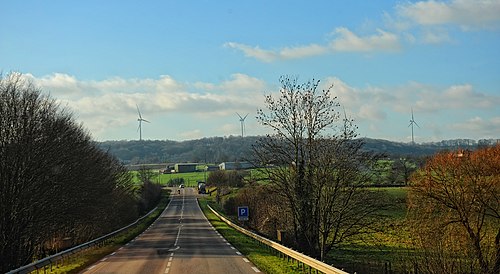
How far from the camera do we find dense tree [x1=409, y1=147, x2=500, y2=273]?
100 ft

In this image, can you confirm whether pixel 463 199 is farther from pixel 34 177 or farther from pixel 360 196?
pixel 34 177

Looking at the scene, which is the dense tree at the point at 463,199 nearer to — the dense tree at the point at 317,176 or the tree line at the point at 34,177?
the dense tree at the point at 317,176

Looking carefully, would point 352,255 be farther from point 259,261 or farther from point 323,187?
point 259,261

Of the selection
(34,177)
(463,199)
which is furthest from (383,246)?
(34,177)

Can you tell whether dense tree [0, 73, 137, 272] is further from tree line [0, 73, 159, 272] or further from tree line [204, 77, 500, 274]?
tree line [204, 77, 500, 274]

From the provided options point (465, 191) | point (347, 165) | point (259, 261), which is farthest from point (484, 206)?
point (259, 261)

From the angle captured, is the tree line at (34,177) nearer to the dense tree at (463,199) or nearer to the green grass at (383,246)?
the green grass at (383,246)

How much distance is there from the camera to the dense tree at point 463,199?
3056cm

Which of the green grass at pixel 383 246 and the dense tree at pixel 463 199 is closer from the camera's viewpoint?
the green grass at pixel 383 246

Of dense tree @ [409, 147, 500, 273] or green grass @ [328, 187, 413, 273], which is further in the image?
dense tree @ [409, 147, 500, 273]

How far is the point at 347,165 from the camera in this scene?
26906mm

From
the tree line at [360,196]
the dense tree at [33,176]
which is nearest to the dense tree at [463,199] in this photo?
the tree line at [360,196]

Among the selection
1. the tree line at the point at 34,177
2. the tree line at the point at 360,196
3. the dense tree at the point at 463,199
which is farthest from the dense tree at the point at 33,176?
the dense tree at the point at 463,199

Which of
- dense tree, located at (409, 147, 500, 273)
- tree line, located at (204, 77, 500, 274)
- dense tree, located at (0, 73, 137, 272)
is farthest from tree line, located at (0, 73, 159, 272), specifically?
dense tree, located at (409, 147, 500, 273)
